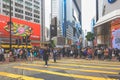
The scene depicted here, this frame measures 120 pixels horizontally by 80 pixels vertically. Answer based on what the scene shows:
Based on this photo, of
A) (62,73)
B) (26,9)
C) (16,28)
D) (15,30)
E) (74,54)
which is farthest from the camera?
(26,9)

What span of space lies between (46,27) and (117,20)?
4521 inches

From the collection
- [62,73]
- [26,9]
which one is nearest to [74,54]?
[62,73]

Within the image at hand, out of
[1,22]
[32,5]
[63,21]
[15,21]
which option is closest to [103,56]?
[1,22]

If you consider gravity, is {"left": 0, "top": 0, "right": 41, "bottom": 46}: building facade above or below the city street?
above

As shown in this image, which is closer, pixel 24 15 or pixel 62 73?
pixel 62 73

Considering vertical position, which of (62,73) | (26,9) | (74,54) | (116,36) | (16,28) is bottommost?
(62,73)

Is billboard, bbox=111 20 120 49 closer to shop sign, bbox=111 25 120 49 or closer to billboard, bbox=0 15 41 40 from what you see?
shop sign, bbox=111 25 120 49

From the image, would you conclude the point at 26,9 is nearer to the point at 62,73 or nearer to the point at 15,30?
the point at 15,30

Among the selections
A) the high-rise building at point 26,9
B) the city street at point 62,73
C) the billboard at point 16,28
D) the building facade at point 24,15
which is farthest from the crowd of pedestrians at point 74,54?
the high-rise building at point 26,9

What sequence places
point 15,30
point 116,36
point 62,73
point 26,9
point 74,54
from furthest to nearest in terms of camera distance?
point 26,9 → point 15,30 → point 116,36 → point 74,54 → point 62,73

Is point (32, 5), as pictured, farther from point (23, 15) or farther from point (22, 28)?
point (22, 28)

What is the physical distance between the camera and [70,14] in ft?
551

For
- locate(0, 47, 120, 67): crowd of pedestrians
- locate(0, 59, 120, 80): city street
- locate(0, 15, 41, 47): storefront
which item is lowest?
locate(0, 59, 120, 80): city street

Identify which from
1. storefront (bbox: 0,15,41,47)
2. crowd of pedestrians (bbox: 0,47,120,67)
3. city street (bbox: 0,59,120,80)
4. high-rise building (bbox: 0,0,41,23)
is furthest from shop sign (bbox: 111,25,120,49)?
high-rise building (bbox: 0,0,41,23)
